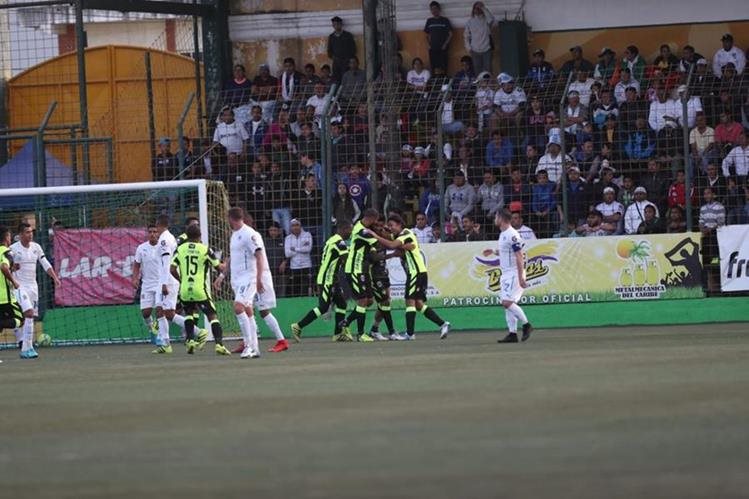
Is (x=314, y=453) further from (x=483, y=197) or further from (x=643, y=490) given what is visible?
(x=483, y=197)

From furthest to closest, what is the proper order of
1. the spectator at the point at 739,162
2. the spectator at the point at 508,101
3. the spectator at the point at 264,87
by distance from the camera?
the spectator at the point at 264,87 → the spectator at the point at 508,101 → the spectator at the point at 739,162

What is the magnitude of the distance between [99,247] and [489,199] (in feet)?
24.0

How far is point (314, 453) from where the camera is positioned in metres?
9.23

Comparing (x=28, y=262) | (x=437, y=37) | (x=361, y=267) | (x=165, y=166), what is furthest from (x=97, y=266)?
(x=437, y=37)

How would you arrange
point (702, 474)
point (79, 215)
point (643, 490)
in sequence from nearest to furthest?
point (643, 490) → point (702, 474) → point (79, 215)

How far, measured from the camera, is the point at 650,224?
90.0 feet

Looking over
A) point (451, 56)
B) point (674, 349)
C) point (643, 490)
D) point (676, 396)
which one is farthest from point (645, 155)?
point (643, 490)

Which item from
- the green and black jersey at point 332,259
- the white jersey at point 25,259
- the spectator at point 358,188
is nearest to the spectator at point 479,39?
the spectator at point 358,188

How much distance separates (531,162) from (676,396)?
16483 millimetres

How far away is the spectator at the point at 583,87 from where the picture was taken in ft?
94.4

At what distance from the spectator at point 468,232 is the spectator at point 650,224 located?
9.42ft

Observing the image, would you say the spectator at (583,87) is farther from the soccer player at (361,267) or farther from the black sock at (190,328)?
the black sock at (190,328)

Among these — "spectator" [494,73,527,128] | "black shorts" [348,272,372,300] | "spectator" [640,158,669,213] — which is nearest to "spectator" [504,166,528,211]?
"spectator" [494,73,527,128]

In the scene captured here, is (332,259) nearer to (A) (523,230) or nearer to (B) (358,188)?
(B) (358,188)
